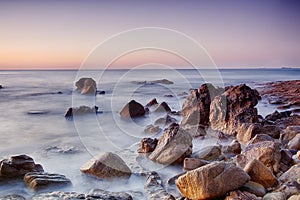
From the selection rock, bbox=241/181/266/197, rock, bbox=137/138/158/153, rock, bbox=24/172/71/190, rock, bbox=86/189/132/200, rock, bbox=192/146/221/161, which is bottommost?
rock, bbox=24/172/71/190

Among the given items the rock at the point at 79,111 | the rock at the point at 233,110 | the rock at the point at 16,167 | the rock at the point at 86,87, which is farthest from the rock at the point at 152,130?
the rock at the point at 86,87

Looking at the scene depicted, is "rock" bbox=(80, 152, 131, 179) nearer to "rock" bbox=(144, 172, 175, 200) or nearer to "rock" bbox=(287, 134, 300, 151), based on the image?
"rock" bbox=(144, 172, 175, 200)

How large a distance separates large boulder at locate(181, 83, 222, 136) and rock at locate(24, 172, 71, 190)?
4130 millimetres

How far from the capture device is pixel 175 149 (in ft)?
19.5

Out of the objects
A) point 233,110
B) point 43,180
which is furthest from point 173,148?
point 233,110

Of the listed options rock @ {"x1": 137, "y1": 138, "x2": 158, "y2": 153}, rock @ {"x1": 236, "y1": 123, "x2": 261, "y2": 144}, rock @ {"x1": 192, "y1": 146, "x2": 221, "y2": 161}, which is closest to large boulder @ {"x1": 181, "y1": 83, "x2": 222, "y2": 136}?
rock @ {"x1": 236, "y1": 123, "x2": 261, "y2": 144}

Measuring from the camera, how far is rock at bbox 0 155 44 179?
508cm

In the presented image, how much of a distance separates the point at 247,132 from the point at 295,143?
1.24m

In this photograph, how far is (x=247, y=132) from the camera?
688cm

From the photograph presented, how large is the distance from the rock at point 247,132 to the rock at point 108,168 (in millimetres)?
2838

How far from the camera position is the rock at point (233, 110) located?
803 centimetres

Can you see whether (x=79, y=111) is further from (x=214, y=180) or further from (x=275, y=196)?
(x=275, y=196)

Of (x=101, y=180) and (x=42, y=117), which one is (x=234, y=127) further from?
(x=42, y=117)

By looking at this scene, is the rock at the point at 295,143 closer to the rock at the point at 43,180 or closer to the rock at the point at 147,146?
the rock at the point at 147,146
